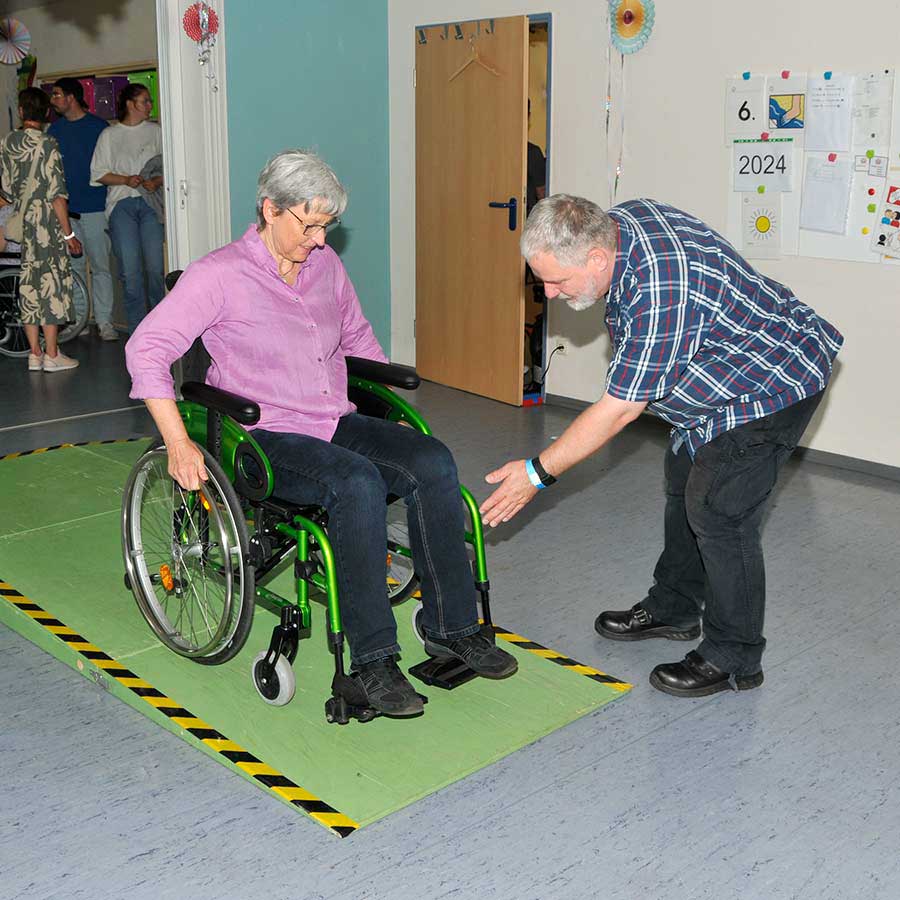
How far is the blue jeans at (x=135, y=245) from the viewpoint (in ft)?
21.1

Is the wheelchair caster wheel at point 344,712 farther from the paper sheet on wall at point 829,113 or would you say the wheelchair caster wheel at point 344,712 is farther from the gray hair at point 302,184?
the paper sheet on wall at point 829,113

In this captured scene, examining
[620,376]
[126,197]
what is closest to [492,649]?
[620,376]

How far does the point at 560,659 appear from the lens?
9.68 ft

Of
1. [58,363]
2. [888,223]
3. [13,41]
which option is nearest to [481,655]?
[888,223]

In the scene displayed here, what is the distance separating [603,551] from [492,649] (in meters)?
1.07

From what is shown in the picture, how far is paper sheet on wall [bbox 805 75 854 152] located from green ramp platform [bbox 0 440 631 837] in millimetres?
2467

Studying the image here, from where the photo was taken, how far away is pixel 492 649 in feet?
8.93

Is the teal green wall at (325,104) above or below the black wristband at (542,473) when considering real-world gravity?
above

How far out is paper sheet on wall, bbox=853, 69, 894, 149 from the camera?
167 inches

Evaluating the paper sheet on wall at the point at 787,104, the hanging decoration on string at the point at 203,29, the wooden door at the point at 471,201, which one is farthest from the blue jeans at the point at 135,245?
→ the paper sheet on wall at the point at 787,104

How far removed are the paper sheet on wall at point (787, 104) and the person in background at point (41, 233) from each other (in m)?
3.58

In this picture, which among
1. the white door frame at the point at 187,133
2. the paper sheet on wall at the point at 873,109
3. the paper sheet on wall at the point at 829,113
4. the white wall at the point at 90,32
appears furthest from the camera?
the white wall at the point at 90,32

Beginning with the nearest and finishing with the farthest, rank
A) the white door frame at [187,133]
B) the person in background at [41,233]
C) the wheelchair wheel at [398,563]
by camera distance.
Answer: the wheelchair wheel at [398,563] < the white door frame at [187,133] < the person in background at [41,233]

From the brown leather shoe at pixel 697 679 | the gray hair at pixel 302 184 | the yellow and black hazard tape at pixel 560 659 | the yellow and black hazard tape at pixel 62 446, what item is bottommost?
the yellow and black hazard tape at pixel 560 659
